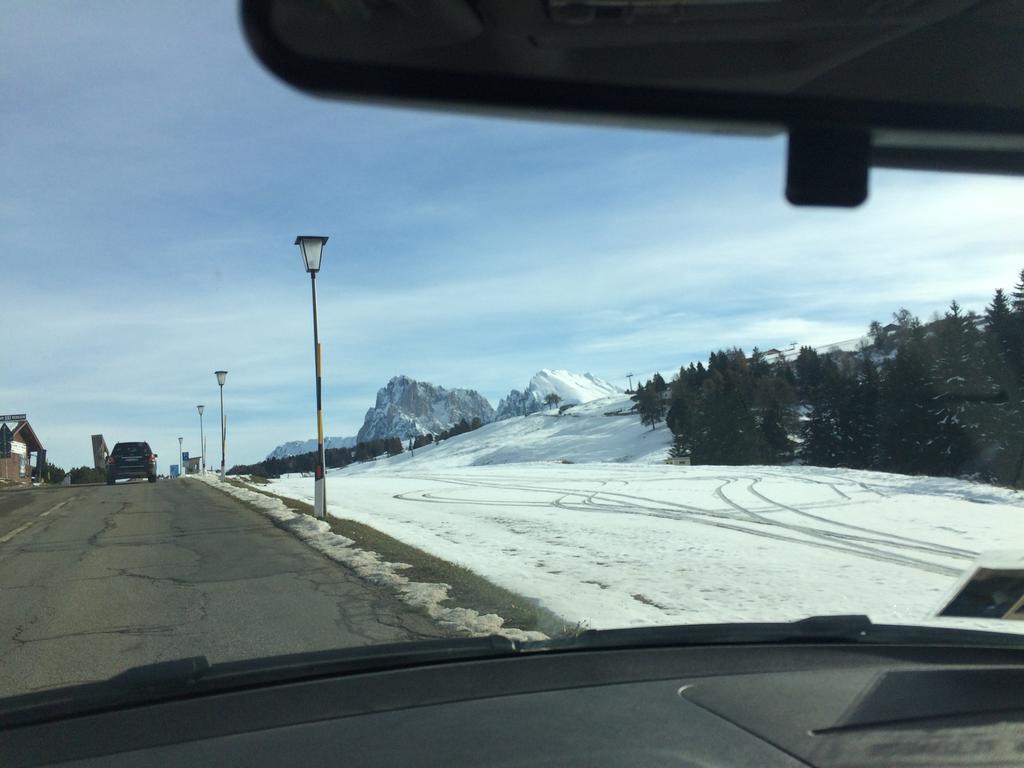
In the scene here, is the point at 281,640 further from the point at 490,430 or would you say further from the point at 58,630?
the point at 490,430

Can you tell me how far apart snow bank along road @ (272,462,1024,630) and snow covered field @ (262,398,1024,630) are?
0.02 m

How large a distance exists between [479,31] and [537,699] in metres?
2.38

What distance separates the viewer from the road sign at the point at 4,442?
186 feet

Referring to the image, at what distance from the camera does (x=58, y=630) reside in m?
6.54

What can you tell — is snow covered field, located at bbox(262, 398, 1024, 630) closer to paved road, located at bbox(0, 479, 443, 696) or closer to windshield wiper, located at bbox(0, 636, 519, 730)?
paved road, located at bbox(0, 479, 443, 696)

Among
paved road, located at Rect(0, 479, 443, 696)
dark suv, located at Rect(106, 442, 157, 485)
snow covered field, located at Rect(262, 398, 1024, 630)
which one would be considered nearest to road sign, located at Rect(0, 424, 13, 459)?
dark suv, located at Rect(106, 442, 157, 485)

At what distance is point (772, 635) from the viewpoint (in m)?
3.68

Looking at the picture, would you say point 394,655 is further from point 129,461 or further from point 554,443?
point 554,443

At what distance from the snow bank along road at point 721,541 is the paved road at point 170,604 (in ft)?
5.38

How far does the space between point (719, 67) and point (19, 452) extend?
75.8 m

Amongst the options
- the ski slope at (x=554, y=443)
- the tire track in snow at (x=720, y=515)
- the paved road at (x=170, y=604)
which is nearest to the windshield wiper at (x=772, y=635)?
the paved road at (x=170, y=604)

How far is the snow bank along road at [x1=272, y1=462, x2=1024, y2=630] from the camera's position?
21.7 ft

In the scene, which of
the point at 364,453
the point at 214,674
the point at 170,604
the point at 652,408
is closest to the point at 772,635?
the point at 214,674

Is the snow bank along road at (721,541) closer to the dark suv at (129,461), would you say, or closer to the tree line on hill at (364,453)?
the dark suv at (129,461)
